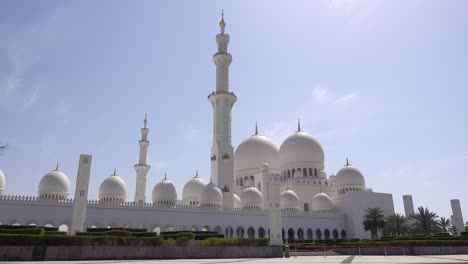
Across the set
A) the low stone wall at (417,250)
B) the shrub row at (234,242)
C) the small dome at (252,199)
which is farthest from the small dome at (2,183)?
the low stone wall at (417,250)

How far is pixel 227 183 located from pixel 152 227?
30.4 feet

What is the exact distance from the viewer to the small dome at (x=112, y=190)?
39219 millimetres

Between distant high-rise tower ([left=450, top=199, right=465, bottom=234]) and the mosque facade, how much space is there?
28.7ft

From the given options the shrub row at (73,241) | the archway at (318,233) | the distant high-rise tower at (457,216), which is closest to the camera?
the shrub row at (73,241)

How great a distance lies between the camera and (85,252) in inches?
694

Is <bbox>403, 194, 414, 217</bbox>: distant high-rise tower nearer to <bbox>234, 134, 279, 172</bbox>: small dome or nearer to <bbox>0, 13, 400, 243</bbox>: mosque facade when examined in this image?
<bbox>0, 13, 400, 243</bbox>: mosque facade

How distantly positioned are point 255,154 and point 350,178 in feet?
44.1

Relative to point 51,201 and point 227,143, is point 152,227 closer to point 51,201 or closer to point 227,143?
point 51,201

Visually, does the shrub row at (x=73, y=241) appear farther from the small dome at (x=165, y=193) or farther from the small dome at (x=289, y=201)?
the small dome at (x=289, y=201)

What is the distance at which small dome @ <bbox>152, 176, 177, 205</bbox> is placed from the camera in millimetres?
41188

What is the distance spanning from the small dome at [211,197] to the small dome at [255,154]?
14.2 meters

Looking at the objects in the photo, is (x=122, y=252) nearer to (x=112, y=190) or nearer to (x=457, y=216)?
(x=112, y=190)

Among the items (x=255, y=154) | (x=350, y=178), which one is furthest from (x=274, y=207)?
(x=350, y=178)

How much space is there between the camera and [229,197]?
132 feet
